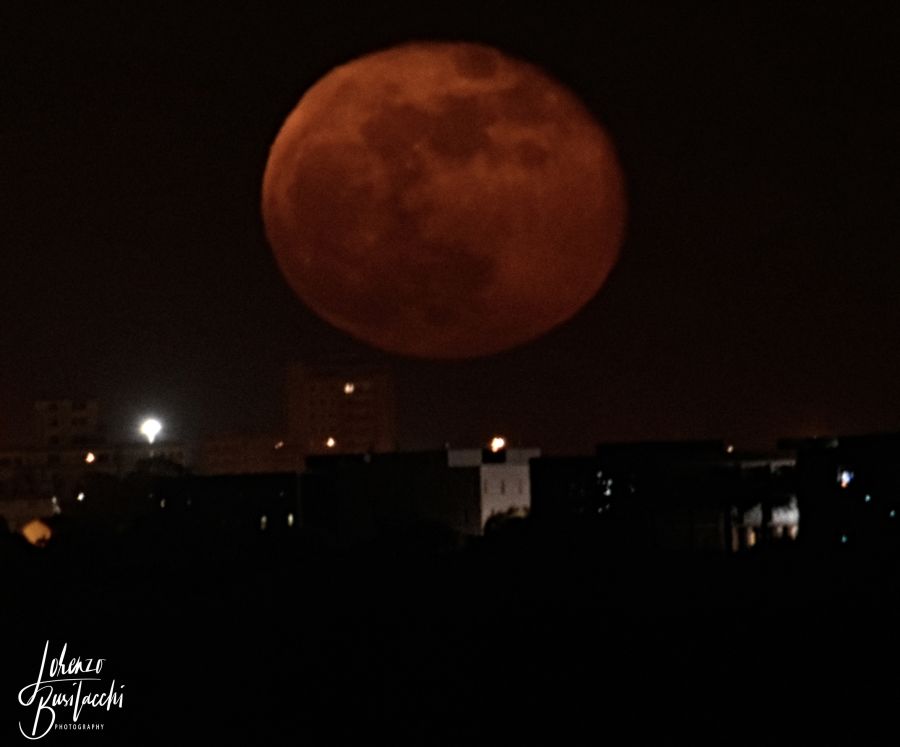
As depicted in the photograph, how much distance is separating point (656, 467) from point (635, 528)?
16.9 feet

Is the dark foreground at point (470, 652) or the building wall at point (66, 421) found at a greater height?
the building wall at point (66, 421)

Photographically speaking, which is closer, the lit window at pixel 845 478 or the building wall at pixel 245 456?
the lit window at pixel 845 478

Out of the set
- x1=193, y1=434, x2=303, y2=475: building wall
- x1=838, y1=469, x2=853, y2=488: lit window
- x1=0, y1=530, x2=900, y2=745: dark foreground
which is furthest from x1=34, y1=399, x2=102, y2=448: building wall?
x1=0, y1=530, x2=900, y2=745: dark foreground

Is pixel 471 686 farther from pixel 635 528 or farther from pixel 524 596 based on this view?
pixel 635 528

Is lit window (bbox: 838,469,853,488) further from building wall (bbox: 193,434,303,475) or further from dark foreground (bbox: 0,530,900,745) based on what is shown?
building wall (bbox: 193,434,303,475)

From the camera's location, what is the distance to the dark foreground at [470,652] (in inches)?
1008

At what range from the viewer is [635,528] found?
57.6 meters

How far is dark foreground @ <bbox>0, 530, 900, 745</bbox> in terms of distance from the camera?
25.6 metres

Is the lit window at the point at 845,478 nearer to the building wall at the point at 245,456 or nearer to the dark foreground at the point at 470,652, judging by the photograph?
the dark foreground at the point at 470,652

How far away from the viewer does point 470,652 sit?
98.2ft

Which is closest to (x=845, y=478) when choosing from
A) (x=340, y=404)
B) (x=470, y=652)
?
(x=470, y=652)

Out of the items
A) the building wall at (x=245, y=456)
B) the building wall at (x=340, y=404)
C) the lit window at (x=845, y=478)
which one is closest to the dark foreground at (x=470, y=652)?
the lit window at (x=845, y=478)

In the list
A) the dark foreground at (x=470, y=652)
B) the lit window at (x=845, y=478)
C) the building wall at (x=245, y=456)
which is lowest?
the dark foreground at (x=470, y=652)

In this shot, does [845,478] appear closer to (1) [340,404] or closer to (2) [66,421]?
(2) [66,421]
